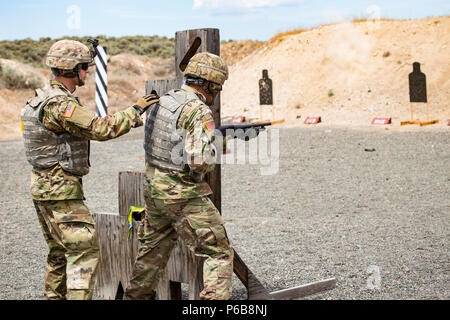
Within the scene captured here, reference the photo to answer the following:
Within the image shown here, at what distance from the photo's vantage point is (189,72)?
3543 millimetres

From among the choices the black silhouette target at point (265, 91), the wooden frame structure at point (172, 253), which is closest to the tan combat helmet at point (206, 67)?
the wooden frame structure at point (172, 253)

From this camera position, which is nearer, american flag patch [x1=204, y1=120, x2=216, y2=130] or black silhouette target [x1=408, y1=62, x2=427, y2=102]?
american flag patch [x1=204, y1=120, x2=216, y2=130]

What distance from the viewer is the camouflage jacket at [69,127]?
3410 mm

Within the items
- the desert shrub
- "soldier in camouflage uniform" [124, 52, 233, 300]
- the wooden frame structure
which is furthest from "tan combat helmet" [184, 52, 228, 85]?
the desert shrub

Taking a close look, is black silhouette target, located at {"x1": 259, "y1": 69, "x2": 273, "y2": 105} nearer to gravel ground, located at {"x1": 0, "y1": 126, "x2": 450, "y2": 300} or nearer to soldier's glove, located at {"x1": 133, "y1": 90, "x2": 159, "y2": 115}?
gravel ground, located at {"x1": 0, "y1": 126, "x2": 450, "y2": 300}

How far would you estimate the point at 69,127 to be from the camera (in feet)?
11.3

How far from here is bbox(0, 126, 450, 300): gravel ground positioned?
4863mm

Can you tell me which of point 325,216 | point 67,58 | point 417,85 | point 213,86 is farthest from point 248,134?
point 417,85

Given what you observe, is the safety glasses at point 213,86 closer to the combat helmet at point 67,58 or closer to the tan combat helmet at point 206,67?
the tan combat helmet at point 206,67

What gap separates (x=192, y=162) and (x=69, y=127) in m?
0.78

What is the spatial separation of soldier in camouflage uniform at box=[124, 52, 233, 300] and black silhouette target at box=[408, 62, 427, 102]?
582 inches

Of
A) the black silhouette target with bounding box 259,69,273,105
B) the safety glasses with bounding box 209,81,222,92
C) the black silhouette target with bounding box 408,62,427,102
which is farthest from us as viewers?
the black silhouette target with bounding box 259,69,273,105

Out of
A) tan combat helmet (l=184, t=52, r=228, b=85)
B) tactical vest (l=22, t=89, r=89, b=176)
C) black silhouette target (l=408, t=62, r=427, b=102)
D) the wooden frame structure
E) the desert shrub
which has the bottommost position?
the wooden frame structure
